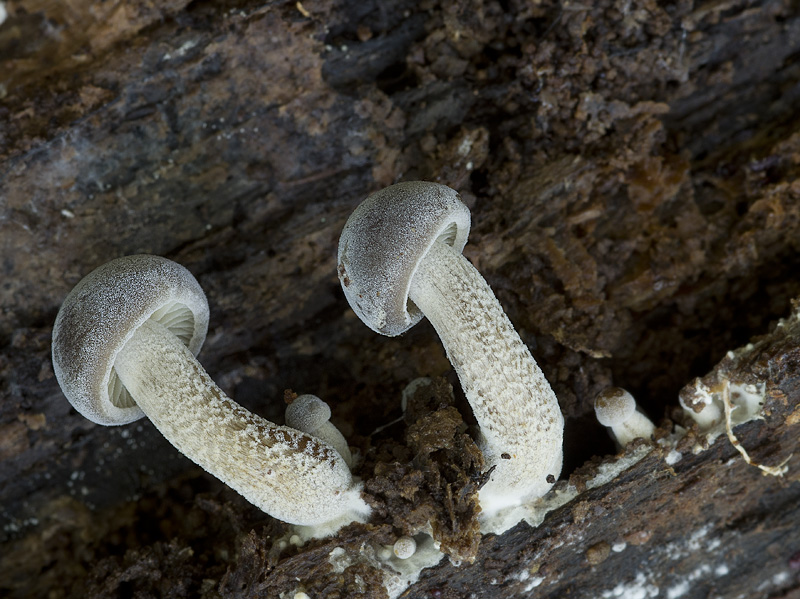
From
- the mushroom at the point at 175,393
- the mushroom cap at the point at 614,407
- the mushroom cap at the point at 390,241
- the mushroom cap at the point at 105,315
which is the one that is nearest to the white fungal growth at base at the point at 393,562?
the mushroom at the point at 175,393

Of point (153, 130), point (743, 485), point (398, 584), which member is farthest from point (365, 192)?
point (743, 485)

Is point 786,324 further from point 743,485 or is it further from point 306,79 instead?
point 306,79

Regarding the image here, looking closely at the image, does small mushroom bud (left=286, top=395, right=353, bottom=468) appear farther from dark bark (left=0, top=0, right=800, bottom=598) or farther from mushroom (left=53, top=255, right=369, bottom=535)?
dark bark (left=0, top=0, right=800, bottom=598)

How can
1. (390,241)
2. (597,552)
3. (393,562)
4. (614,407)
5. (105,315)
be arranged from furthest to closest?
(597,552), (393,562), (614,407), (105,315), (390,241)

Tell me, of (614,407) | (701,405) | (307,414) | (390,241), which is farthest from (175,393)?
(701,405)

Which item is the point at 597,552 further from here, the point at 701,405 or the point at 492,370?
the point at 492,370

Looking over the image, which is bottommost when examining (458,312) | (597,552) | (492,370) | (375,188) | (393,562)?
(597,552)

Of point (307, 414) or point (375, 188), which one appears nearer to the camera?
point (307, 414)
